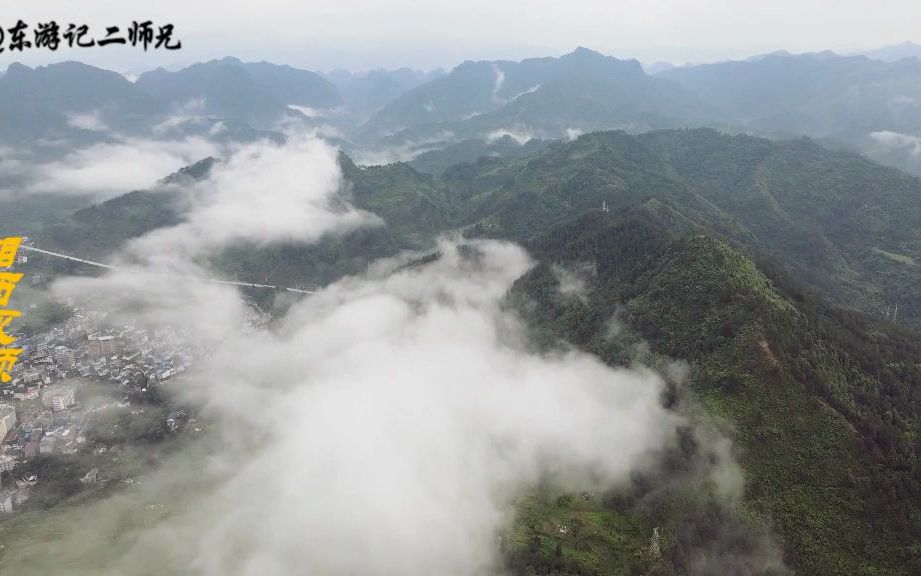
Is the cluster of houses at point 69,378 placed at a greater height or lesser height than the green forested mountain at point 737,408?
lesser

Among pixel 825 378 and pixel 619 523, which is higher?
pixel 825 378

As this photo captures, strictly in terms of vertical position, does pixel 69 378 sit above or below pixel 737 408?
below

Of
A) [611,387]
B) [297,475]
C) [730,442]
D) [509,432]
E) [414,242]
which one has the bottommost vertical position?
[414,242]

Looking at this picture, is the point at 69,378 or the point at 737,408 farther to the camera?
the point at 69,378

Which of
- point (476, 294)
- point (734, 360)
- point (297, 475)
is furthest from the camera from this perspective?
point (476, 294)

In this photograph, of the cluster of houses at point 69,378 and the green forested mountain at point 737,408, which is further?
the cluster of houses at point 69,378

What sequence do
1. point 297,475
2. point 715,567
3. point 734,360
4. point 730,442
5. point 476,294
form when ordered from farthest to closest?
point 476,294 → point 297,475 → point 734,360 → point 730,442 → point 715,567

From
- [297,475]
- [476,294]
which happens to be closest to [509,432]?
[297,475]

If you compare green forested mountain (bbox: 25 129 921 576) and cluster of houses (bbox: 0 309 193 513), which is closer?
green forested mountain (bbox: 25 129 921 576)

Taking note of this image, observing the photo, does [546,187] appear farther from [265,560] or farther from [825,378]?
[265,560]

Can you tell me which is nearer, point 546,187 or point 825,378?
point 825,378

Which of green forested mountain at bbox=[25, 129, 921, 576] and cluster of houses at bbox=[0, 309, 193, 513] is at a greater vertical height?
green forested mountain at bbox=[25, 129, 921, 576]
